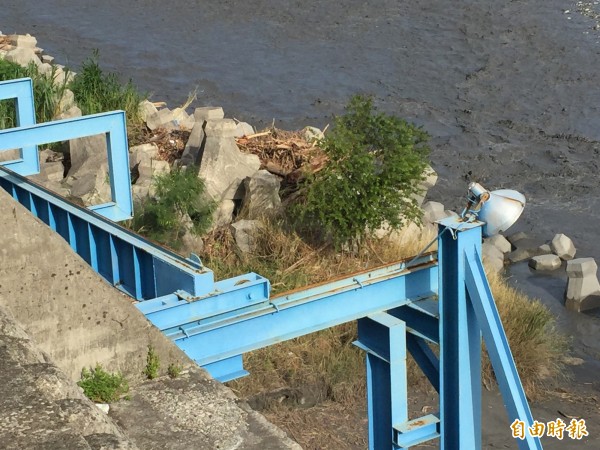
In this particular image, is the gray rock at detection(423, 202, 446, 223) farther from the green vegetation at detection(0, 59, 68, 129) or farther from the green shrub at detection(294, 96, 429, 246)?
the green vegetation at detection(0, 59, 68, 129)

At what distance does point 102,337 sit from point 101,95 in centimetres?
1043

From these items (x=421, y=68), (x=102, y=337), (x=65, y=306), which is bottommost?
(x=421, y=68)

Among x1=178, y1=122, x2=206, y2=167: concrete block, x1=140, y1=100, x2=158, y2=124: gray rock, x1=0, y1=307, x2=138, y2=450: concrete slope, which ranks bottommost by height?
x1=178, y1=122, x2=206, y2=167: concrete block

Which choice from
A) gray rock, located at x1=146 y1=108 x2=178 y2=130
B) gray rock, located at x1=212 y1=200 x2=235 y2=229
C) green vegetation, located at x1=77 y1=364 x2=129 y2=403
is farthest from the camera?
gray rock, located at x1=146 y1=108 x2=178 y2=130

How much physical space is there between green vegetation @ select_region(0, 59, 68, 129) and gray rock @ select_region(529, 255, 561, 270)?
6096 millimetres

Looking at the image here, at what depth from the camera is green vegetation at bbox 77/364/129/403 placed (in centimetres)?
431

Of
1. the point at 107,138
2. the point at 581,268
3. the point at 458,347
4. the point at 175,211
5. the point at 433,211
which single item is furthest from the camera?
the point at 433,211

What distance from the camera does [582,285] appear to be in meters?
12.1

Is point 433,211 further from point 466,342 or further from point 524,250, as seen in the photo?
point 466,342

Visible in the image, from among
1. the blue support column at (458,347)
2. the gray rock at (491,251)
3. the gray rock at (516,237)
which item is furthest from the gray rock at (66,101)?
the blue support column at (458,347)

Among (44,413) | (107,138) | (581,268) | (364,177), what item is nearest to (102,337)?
(44,413)

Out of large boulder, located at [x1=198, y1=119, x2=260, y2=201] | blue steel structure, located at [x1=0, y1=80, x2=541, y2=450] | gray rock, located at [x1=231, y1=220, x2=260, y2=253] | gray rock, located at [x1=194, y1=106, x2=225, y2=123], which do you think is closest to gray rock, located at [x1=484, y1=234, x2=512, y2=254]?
large boulder, located at [x1=198, y1=119, x2=260, y2=201]

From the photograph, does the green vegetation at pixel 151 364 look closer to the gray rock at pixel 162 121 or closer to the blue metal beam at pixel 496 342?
the blue metal beam at pixel 496 342

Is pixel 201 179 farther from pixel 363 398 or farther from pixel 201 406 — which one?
pixel 201 406
